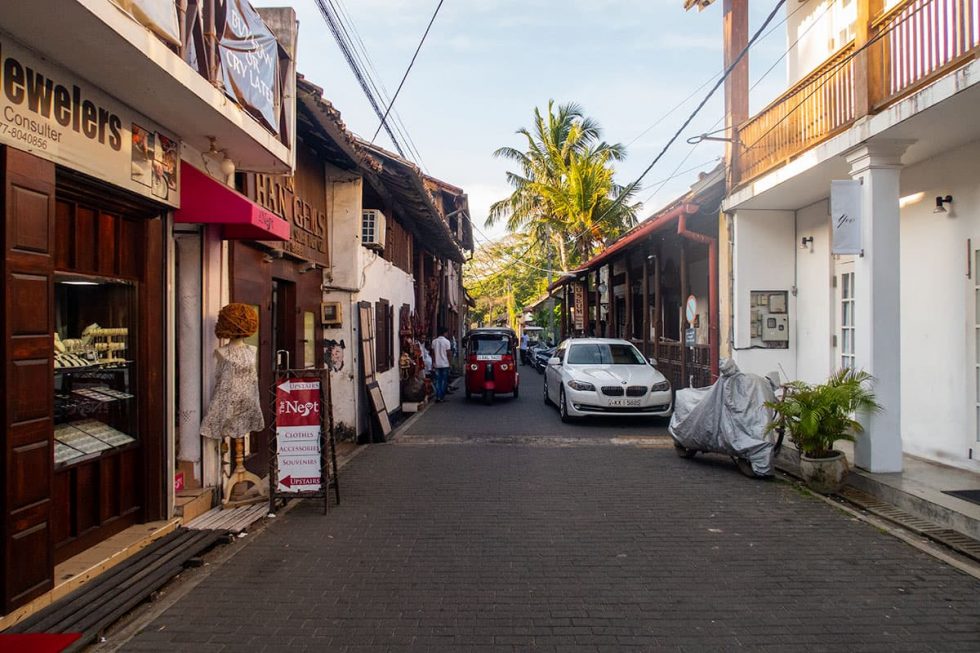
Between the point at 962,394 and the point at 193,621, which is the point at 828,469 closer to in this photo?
the point at 962,394

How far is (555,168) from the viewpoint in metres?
28.8

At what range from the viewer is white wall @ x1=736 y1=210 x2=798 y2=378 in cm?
1141

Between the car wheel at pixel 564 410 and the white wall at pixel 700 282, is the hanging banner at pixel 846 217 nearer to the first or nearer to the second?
the car wheel at pixel 564 410

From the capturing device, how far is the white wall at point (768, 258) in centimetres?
1141

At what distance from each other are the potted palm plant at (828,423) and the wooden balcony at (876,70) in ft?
10.0

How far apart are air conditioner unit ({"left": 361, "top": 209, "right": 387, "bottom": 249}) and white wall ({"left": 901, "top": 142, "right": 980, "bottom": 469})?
26.6ft

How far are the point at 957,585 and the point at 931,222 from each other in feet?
16.4

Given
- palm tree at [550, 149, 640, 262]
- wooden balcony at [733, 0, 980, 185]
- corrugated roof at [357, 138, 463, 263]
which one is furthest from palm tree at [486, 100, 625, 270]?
wooden balcony at [733, 0, 980, 185]

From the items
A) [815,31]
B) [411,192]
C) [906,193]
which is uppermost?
[815,31]

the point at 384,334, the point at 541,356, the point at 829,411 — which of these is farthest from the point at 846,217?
the point at 541,356

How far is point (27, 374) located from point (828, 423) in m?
7.29

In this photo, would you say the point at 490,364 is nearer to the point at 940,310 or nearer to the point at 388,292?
the point at 388,292

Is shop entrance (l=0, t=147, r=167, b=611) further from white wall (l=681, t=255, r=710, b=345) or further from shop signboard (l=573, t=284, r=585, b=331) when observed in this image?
shop signboard (l=573, t=284, r=585, b=331)

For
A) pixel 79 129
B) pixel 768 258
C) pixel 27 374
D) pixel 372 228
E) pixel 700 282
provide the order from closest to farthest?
pixel 27 374
pixel 79 129
pixel 768 258
pixel 372 228
pixel 700 282
